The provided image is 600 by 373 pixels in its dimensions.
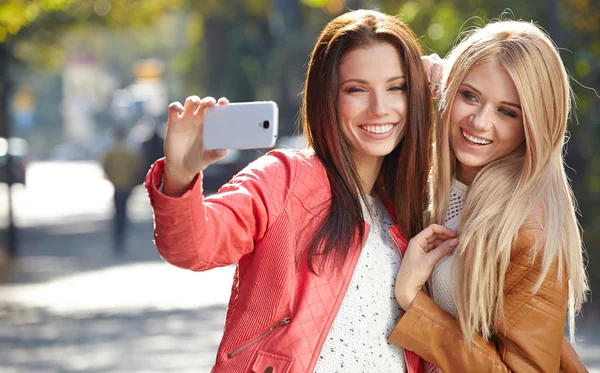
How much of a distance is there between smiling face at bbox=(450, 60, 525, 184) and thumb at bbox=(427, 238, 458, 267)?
28cm

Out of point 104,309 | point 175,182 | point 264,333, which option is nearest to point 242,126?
point 175,182

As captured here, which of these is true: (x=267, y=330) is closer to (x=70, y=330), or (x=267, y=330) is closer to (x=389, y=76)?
(x=389, y=76)

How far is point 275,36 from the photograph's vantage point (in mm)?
27188

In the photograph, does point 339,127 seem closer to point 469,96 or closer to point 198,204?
point 469,96

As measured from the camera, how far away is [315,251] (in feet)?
10.3

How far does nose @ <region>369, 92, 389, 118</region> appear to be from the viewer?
3.34 m

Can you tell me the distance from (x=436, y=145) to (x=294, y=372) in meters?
0.99

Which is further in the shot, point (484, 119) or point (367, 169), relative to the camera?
point (367, 169)

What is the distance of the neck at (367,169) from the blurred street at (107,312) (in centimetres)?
509

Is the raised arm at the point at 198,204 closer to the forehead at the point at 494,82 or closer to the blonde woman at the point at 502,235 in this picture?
the blonde woman at the point at 502,235

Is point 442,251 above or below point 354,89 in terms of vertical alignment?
below

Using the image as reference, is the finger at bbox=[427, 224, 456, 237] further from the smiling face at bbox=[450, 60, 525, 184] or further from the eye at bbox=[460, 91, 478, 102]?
the eye at bbox=[460, 91, 478, 102]

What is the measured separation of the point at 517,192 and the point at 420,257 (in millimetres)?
357

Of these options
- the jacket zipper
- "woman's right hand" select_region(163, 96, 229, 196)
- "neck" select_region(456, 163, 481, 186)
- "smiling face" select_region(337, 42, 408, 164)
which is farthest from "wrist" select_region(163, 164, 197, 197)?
"neck" select_region(456, 163, 481, 186)
